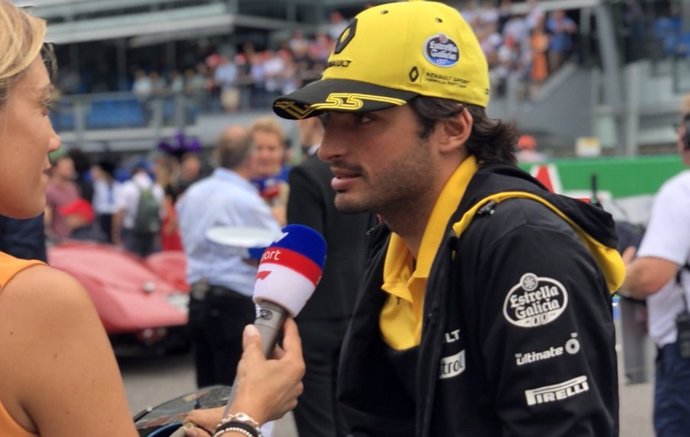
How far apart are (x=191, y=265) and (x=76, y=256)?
→ 158 inches

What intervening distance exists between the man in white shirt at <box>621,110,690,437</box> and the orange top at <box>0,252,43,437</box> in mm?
2938

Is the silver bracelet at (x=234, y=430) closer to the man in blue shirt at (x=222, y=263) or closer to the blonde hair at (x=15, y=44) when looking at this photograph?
the blonde hair at (x=15, y=44)

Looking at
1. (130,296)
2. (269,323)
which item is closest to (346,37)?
(269,323)

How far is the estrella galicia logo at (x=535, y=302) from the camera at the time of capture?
6.43 ft

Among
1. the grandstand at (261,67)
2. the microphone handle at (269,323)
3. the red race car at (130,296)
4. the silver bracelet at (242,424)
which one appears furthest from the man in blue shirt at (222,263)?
the grandstand at (261,67)

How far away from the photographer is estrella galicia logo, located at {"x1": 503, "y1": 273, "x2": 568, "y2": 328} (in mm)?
1960

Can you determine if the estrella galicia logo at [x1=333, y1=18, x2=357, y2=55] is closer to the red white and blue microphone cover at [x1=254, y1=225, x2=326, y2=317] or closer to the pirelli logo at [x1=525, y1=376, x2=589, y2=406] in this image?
the red white and blue microphone cover at [x1=254, y1=225, x2=326, y2=317]

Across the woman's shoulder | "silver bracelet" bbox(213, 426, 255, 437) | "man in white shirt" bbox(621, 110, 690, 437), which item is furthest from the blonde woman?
"man in white shirt" bbox(621, 110, 690, 437)

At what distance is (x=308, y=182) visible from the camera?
197 inches

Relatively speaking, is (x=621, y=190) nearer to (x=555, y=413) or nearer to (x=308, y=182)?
(x=308, y=182)

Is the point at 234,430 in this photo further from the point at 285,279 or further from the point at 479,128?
the point at 479,128

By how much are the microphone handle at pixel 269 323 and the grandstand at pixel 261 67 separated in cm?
1087

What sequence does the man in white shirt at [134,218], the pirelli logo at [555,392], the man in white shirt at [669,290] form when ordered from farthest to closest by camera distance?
the man in white shirt at [134,218], the man in white shirt at [669,290], the pirelli logo at [555,392]

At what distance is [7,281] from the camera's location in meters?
1.67
